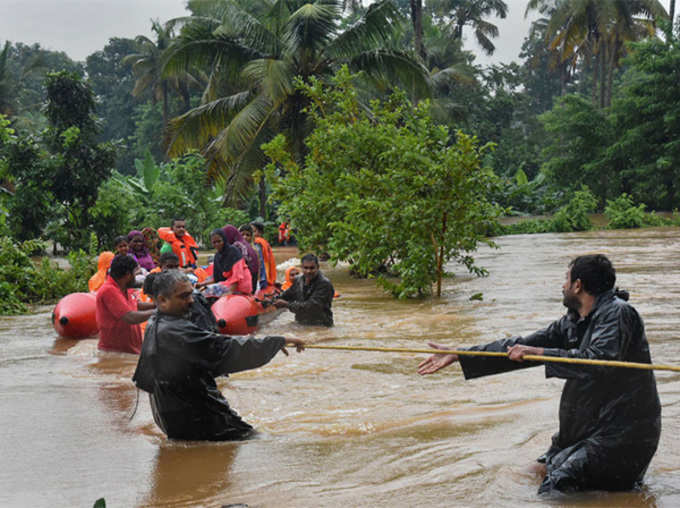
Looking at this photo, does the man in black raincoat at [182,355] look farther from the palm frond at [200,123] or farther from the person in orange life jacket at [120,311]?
the palm frond at [200,123]

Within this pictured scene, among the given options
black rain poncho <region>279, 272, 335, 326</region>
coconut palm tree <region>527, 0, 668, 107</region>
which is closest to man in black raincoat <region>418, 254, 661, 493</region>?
black rain poncho <region>279, 272, 335, 326</region>

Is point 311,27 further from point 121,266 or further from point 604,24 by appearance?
point 604,24

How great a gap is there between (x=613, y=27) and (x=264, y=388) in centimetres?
3542

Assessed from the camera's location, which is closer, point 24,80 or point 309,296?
point 309,296

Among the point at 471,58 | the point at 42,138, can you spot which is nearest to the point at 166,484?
the point at 42,138

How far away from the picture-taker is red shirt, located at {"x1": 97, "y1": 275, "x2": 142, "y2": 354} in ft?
25.8

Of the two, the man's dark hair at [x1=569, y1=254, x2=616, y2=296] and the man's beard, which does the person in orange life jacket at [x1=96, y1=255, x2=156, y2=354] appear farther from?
the man's dark hair at [x1=569, y1=254, x2=616, y2=296]

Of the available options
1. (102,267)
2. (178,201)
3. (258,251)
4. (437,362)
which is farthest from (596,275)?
(178,201)

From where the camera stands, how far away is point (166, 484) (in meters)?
5.02

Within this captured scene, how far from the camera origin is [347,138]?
54.4 feet

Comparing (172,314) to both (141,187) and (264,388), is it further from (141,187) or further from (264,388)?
(141,187)

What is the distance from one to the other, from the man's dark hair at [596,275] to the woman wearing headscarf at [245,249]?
6.64 meters

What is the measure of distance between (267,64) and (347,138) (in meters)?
5.63

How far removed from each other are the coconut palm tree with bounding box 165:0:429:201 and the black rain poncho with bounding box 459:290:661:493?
17280 mm
